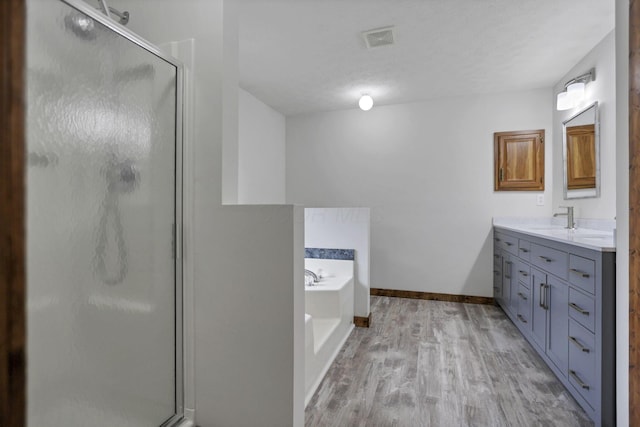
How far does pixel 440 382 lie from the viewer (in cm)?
193

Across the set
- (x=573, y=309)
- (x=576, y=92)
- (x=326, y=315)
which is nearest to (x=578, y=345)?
(x=573, y=309)

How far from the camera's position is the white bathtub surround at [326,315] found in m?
1.87

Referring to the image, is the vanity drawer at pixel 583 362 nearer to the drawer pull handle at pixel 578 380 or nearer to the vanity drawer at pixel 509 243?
the drawer pull handle at pixel 578 380

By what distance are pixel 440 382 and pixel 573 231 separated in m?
1.77

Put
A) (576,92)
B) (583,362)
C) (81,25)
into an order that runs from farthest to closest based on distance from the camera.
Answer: (576,92) < (583,362) < (81,25)

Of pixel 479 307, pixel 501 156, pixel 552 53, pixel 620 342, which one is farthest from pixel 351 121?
pixel 620 342

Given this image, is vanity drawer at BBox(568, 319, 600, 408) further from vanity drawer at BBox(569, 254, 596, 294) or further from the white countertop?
the white countertop

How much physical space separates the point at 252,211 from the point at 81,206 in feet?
1.99

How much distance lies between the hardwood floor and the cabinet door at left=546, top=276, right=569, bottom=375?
17cm

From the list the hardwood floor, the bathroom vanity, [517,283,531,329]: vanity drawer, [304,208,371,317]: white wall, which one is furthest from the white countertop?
[304,208,371,317]: white wall

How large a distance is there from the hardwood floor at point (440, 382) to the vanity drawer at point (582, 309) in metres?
0.49

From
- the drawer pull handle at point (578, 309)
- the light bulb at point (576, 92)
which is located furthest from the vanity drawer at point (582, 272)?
the light bulb at point (576, 92)

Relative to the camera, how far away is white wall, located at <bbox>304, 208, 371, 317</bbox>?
2900mm

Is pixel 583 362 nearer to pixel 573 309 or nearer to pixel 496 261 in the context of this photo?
pixel 573 309
